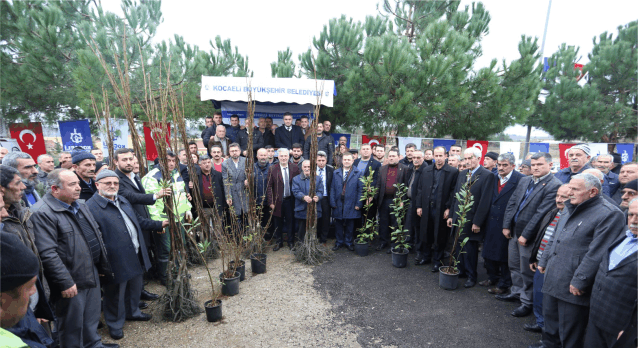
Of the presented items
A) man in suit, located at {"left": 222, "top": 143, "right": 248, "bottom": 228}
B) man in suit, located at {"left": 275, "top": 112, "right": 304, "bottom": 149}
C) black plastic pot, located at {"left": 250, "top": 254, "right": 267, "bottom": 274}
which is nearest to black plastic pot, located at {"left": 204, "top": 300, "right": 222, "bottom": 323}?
black plastic pot, located at {"left": 250, "top": 254, "right": 267, "bottom": 274}

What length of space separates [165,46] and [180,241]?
772 cm

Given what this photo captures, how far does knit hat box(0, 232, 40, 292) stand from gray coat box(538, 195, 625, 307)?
11.2 feet

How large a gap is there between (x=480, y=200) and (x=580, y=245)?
1671 mm

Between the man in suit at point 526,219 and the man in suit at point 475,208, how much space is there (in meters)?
0.37

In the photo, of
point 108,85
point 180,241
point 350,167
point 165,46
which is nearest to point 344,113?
point 350,167

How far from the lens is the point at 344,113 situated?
9.59 m

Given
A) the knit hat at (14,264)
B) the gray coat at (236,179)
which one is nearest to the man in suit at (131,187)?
the gray coat at (236,179)

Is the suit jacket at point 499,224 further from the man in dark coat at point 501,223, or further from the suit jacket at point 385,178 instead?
the suit jacket at point 385,178

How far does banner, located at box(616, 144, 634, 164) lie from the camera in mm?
9330

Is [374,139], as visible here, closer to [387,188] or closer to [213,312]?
[387,188]

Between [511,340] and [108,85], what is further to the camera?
[108,85]

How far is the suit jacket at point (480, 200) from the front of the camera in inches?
167

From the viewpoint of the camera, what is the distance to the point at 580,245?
261 centimetres

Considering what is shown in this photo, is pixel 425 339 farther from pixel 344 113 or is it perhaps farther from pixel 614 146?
pixel 614 146
